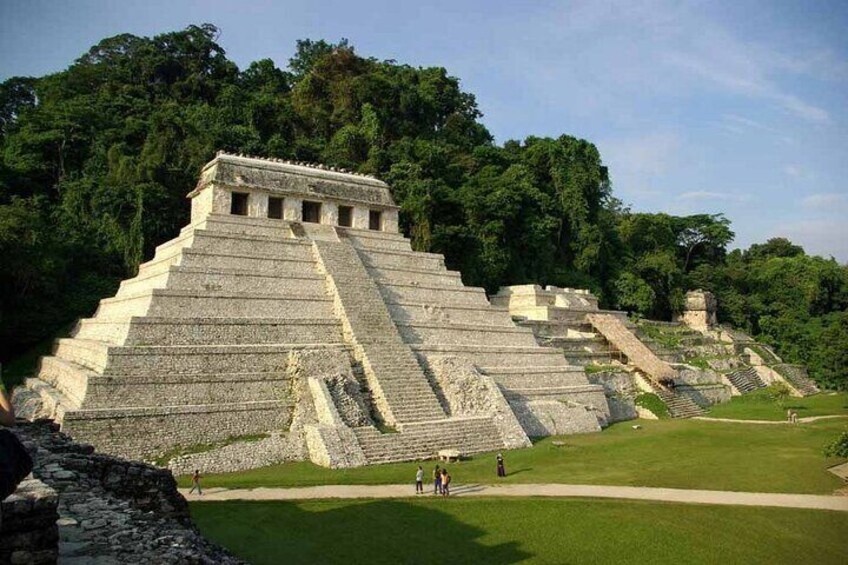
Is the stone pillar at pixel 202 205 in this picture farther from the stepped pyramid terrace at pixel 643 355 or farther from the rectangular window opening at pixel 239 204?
the stepped pyramid terrace at pixel 643 355

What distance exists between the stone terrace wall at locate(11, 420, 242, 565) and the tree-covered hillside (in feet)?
72.4

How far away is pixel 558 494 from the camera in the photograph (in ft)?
55.1

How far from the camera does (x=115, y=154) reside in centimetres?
3828

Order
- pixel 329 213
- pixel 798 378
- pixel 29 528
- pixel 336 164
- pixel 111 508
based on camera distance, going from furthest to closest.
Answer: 1. pixel 798 378
2. pixel 336 164
3. pixel 329 213
4. pixel 111 508
5. pixel 29 528

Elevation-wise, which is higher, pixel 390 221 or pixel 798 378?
pixel 390 221

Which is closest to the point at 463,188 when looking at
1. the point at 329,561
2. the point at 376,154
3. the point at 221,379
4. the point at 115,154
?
the point at 376,154

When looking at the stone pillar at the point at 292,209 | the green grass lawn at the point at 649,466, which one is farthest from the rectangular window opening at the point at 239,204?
the green grass lawn at the point at 649,466

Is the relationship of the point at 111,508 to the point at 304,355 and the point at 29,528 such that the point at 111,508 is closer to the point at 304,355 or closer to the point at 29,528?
the point at 29,528

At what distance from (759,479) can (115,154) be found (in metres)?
36.6

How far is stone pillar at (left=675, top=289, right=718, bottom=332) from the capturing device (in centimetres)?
5347

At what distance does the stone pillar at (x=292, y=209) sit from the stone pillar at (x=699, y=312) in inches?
1432

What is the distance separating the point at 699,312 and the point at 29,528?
5460 centimetres

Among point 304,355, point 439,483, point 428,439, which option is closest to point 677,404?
point 428,439

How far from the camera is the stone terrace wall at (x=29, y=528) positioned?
5.89 meters
